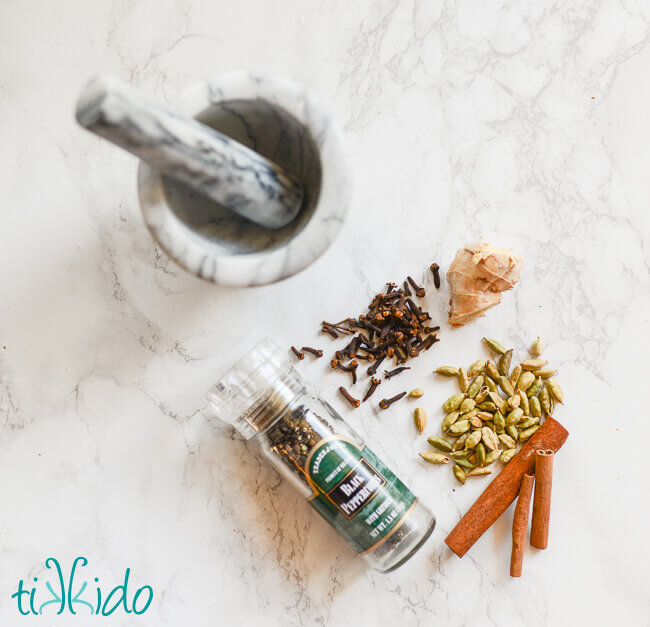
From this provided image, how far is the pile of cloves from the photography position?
1.12 meters

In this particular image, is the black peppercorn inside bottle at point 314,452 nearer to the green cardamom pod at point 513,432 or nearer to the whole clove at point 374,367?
the whole clove at point 374,367

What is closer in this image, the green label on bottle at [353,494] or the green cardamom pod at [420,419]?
the green label on bottle at [353,494]

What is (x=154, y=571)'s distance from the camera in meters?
1.13

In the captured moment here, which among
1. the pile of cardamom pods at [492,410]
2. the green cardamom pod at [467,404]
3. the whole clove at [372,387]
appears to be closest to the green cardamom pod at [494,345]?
the pile of cardamom pods at [492,410]

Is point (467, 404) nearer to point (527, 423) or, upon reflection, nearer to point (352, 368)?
point (527, 423)

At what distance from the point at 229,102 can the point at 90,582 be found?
34.4 inches

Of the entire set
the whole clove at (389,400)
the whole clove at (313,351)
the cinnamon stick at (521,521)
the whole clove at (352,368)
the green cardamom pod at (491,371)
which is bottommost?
the cinnamon stick at (521,521)

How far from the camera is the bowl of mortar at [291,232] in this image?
32.4 inches

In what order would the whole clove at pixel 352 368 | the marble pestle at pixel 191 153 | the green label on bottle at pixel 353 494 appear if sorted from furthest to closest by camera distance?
the whole clove at pixel 352 368 → the green label on bottle at pixel 353 494 → the marble pestle at pixel 191 153

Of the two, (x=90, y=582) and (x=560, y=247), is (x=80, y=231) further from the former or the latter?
(x=560, y=247)

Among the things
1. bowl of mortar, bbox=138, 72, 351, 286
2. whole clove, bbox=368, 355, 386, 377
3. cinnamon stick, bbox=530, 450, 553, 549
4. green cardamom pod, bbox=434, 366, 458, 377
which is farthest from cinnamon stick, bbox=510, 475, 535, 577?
bowl of mortar, bbox=138, 72, 351, 286

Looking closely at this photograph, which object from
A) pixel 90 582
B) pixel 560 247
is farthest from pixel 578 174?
pixel 90 582

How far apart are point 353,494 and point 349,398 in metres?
0.17

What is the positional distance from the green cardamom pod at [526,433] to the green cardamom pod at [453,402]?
0.13 metres
